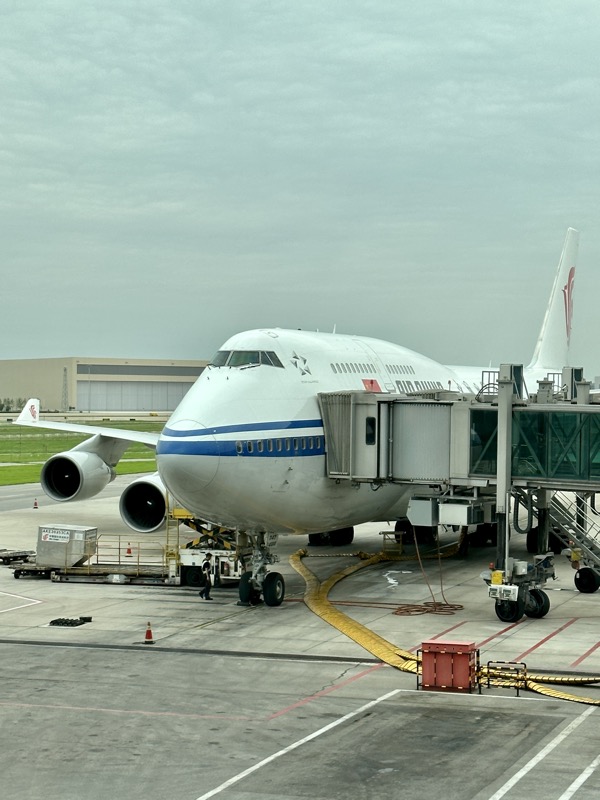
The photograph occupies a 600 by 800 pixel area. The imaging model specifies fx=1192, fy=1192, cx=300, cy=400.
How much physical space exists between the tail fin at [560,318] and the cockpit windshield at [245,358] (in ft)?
86.9

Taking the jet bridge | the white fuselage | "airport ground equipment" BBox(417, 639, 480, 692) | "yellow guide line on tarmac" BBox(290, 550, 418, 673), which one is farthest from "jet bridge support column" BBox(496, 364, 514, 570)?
"airport ground equipment" BBox(417, 639, 480, 692)

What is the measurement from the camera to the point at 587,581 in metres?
30.7

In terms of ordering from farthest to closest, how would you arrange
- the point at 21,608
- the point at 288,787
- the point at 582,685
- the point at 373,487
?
the point at 373,487, the point at 21,608, the point at 582,685, the point at 288,787

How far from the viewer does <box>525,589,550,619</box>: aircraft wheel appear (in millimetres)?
27031

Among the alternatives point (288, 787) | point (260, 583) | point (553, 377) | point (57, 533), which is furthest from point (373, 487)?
point (553, 377)

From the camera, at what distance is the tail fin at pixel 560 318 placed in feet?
176

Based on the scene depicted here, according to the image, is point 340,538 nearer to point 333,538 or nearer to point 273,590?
point 333,538

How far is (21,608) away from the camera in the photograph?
95.6 feet

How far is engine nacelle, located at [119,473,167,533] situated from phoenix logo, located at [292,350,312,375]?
8.30 metres

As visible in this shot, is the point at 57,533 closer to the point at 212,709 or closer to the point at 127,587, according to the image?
the point at 127,587

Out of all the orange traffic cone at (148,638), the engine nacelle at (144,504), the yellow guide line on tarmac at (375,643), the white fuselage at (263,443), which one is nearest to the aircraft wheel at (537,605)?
the yellow guide line on tarmac at (375,643)

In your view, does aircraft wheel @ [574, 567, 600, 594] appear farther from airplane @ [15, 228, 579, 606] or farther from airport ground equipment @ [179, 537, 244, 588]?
airport ground equipment @ [179, 537, 244, 588]

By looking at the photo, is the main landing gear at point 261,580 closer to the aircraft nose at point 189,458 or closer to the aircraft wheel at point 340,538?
the aircraft nose at point 189,458

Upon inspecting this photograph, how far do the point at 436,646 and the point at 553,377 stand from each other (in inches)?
1250
